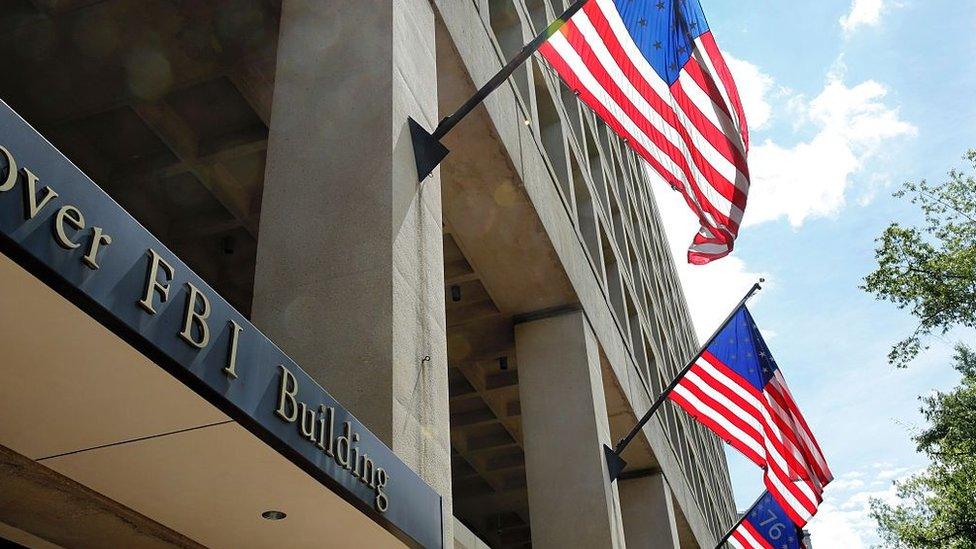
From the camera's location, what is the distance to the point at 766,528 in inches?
690

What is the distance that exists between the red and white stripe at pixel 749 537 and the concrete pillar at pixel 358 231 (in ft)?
41.4

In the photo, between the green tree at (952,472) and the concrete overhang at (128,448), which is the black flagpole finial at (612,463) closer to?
the concrete overhang at (128,448)

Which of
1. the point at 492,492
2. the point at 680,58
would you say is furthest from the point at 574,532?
the point at 492,492

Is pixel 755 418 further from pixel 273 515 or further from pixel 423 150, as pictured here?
pixel 273 515

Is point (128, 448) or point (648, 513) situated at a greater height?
point (648, 513)

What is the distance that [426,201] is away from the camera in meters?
6.98

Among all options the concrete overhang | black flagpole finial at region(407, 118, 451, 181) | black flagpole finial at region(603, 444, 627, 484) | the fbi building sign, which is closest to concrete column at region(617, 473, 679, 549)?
black flagpole finial at region(603, 444, 627, 484)

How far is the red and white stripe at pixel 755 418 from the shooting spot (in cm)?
1262

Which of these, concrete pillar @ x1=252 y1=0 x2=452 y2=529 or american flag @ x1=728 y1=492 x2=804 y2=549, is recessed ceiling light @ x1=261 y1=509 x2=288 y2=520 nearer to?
concrete pillar @ x1=252 y1=0 x2=452 y2=529

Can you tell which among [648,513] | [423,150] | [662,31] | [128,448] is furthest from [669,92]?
[648,513]

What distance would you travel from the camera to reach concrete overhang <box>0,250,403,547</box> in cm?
301

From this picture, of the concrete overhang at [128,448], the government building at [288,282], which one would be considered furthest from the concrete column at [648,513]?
the concrete overhang at [128,448]

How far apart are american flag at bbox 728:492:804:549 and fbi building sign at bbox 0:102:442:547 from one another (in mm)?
14353

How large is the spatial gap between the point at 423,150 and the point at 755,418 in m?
7.93
